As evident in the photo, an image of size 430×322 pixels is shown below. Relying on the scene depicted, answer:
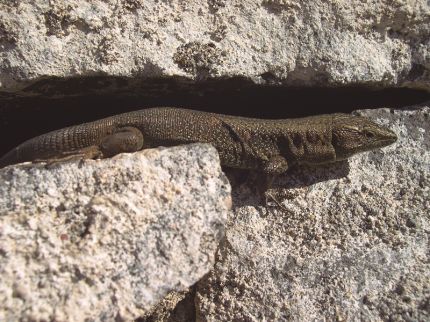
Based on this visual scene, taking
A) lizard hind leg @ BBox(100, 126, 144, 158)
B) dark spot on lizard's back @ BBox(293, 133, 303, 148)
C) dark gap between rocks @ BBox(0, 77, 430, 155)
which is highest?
dark gap between rocks @ BBox(0, 77, 430, 155)

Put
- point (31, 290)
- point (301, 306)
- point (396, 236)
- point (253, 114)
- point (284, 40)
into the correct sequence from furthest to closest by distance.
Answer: point (253, 114) → point (284, 40) → point (396, 236) → point (301, 306) → point (31, 290)

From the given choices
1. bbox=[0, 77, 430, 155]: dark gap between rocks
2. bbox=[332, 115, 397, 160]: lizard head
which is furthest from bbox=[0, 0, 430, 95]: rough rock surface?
bbox=[332, 115, 397, 160]: lizard head

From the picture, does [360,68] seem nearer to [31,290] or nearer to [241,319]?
[241,319]

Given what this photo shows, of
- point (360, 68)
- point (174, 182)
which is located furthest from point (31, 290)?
point (360, 68)

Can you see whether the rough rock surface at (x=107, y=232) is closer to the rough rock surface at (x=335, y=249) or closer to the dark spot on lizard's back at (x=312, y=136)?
the rough rock surface at (x=335, y=249)

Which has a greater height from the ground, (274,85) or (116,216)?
(274,85)

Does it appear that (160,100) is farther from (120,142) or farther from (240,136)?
(240,136)

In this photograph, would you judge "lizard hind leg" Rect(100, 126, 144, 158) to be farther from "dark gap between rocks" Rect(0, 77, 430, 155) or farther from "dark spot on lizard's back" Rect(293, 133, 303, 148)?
"dark spot on lizard's back" Rect(293, 133, 303, 148)
